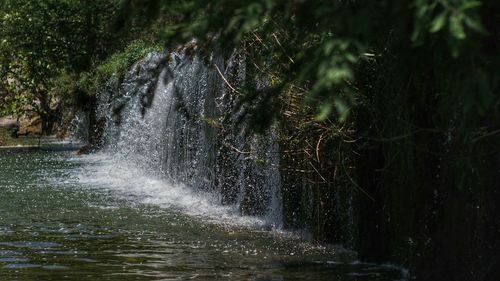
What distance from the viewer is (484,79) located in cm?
411

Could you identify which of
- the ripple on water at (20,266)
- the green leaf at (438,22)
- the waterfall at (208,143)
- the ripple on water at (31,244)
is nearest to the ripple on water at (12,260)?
the ripple on water at (20,266)

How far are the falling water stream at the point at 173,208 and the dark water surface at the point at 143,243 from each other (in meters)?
0.01

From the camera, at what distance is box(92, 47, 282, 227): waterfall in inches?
463

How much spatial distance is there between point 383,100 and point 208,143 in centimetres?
680

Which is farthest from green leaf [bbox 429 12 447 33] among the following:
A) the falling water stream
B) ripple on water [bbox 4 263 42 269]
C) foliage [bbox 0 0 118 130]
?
foliage [bbox 0 0 118 130]

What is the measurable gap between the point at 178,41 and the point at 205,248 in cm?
579

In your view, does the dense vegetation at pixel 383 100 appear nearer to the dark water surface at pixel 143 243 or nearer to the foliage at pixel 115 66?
the dark water surface at pixel 143 243

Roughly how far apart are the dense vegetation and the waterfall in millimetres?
598

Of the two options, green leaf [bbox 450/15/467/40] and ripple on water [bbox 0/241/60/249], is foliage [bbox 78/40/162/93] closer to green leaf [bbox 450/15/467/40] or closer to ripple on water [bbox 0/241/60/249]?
ripple on water [bbox 0/241/60/249]

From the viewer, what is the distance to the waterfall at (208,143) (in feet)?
38.5

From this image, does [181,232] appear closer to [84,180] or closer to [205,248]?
[205,248]

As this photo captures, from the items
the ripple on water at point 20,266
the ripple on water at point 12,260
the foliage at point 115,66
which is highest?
the foliage at point 115,66

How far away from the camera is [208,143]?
49.0 feet

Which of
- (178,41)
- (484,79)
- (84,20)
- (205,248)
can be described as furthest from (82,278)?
(84,20)
